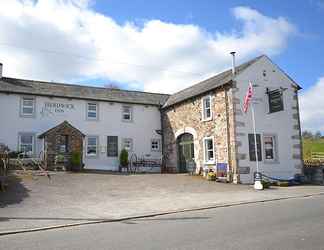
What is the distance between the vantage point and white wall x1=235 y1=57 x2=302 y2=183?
22.7 metres

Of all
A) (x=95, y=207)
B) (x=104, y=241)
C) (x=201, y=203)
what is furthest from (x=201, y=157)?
(x=104, y=241)

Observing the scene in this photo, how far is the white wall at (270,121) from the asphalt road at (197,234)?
11786mm

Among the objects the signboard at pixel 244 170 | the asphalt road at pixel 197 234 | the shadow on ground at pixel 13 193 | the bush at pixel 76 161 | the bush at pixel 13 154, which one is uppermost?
the bush at pixel 13 154

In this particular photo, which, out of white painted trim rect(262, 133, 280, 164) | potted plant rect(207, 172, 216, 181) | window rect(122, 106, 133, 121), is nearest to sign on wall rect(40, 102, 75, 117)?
window rect(122, 106, 133, 121)

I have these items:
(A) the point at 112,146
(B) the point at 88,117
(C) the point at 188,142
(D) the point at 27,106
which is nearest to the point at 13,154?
(D) the point at 27,106

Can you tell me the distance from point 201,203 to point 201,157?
436 inches

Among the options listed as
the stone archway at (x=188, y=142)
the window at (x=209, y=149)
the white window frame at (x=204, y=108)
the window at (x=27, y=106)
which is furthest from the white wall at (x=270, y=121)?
the window at (x=27, y=106)

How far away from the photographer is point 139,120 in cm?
3000

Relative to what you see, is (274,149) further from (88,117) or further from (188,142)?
(88,117)

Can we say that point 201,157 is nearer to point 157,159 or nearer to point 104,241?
point 157,159

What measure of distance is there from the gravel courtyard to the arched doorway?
13.1ft

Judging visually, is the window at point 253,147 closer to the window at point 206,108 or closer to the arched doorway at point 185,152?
the window at point 206,108

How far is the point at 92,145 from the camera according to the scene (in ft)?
91.8

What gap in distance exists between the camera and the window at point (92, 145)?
2780cm
